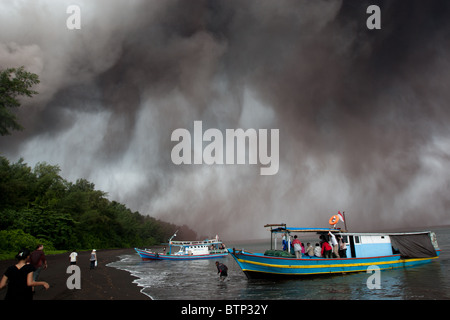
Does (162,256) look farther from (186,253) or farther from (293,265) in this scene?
(293,265)

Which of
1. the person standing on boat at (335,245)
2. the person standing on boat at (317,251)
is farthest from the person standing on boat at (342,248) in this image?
the person standing on boat at (317,251)

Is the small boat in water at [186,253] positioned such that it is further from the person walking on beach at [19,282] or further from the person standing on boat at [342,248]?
the person walking on beach at [19,282]

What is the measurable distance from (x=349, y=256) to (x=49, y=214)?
6035 cm

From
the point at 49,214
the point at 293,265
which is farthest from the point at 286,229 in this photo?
the point at 49,214

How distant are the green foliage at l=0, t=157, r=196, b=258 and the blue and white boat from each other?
1542 inches

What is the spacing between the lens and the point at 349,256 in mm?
26172

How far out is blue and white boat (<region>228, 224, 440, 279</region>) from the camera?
23000 mm

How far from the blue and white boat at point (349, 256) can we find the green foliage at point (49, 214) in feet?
128

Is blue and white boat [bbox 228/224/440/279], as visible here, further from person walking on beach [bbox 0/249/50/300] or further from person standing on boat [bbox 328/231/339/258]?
person walking on beach [bbox 0/249/50/300]

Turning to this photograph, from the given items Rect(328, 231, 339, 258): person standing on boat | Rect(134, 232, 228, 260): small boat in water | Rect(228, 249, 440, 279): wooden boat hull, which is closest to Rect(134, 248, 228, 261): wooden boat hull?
Rect(134, 232, 228, 260): small boat in water
